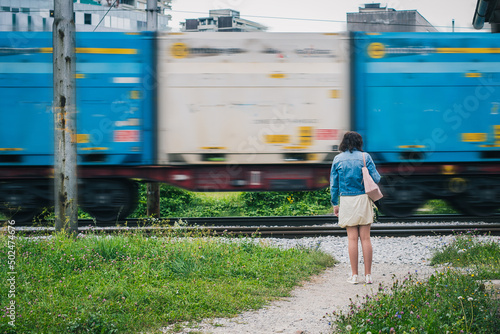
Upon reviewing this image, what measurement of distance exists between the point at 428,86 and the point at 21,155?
26.3 ft

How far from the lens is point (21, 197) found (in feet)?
31.4

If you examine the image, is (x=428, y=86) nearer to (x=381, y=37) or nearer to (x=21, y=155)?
(x=381, y=37)

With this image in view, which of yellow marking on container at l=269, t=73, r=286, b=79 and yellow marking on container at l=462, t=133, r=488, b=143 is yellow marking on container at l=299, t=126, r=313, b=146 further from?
yellow marking on container at l=462, t=133, r=488, b=143

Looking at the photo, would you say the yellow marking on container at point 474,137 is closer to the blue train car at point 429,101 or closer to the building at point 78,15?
the blue train car at point 429,101

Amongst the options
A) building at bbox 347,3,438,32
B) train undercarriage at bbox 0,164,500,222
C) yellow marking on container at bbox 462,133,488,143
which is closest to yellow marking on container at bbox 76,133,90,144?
train undercarriage at bbox 0,164,500,222

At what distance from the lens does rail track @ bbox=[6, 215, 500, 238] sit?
912 cm

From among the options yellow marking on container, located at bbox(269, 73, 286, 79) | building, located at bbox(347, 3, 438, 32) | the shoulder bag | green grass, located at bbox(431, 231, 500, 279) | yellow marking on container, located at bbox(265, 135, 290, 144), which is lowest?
green grass, located at bbox(431, 231, 500, 279)

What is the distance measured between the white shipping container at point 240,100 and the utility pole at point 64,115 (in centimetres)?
249

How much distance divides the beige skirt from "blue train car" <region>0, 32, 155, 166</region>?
4.72 m

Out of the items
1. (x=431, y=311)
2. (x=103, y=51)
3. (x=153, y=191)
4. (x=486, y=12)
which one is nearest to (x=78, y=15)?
(x=153, y=191)

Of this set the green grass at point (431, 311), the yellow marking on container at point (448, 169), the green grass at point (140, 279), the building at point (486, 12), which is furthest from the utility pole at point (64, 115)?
the yellow marking on container at point (448, 169)

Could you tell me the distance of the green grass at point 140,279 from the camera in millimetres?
4258

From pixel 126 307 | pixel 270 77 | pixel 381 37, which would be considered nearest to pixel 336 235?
pixel 270 77

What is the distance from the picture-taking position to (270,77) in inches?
370
